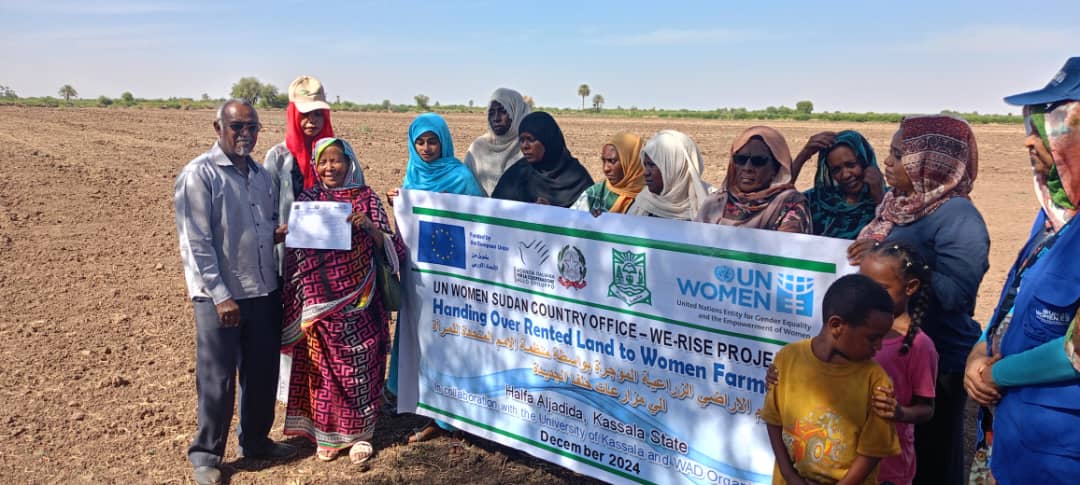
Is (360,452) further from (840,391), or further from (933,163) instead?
(933,163)

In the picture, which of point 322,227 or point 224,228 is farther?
point 322,227

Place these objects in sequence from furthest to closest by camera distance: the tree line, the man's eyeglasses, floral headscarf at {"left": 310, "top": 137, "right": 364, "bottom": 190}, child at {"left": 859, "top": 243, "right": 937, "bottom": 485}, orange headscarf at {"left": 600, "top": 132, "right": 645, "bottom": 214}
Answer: the tree line < orange headscarf at {"left": 600, "top": 132, "right": 645, "bottom": 214} < floral headscarf at {"left": 310, "top": 137, "right": 364, "bottom": 190} < the man's eyeglasses < child at {"left": 859, "top": 243, "right": 937, "bottom": 485}

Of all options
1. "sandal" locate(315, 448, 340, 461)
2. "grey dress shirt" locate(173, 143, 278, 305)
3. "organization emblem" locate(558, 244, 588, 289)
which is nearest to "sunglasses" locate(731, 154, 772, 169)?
"organization emblem" locate(558, 244, 588, 289)

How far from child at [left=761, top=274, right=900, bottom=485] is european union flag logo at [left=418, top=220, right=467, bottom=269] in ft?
7.24

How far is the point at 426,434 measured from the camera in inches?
196

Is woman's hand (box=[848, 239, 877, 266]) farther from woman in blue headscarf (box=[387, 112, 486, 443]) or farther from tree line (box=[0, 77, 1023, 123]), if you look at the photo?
tree line (box=[0, 77, 1023, 123])

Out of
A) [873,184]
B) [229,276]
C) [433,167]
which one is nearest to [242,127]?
[229,276]

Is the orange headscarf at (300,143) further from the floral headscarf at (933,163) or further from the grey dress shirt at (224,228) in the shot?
the floral headscarf at (933,163)

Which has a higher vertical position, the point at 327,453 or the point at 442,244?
the point at 442,244

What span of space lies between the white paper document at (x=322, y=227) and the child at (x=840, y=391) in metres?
2.53

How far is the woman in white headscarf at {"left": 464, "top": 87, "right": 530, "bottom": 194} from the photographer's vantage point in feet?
19.1

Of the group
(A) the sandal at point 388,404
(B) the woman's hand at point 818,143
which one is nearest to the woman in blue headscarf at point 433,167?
(A) the sandal at point 388,404

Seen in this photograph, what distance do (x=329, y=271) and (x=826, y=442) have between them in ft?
9.32

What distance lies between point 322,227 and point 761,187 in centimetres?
228
